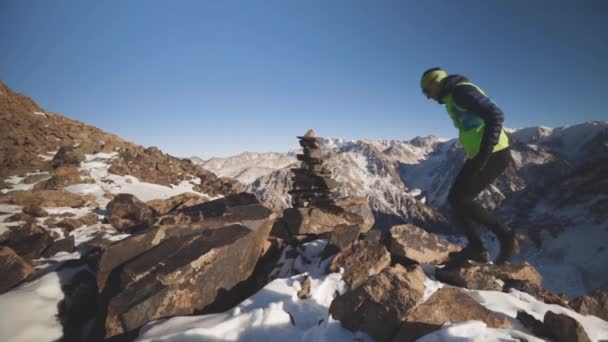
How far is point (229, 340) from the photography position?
3598 mm

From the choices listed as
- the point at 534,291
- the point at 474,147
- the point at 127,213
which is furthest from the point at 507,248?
the point at 127,213

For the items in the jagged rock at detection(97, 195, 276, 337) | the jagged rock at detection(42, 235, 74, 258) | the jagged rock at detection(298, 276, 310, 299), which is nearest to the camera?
the jagged rock at detection(97, 195, 276, 337)

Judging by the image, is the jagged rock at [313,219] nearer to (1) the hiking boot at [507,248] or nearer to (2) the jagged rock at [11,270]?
(1) the hiking boot at [507,248]

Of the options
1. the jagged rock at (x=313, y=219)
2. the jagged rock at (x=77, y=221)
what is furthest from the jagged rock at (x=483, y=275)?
the jagged rock at (x=77, y=221)

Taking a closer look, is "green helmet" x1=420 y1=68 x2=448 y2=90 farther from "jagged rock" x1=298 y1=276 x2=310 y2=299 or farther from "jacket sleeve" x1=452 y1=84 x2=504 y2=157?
"jagged rock" x1=298 y1=276 x2=310 y2=299

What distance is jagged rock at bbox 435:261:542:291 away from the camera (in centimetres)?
521

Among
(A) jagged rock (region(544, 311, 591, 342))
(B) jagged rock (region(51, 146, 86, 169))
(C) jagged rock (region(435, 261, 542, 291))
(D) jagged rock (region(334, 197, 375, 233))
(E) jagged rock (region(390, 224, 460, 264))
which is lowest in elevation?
(A) jagged rock (region(544, 311, 591, 342))

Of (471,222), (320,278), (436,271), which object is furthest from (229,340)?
(471,222)

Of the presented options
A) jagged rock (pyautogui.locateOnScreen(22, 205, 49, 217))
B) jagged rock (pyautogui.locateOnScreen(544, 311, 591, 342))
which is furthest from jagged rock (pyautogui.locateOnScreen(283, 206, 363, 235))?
jagged rock (pyautogui.locateOnScreen(22, 205, 49, 217))

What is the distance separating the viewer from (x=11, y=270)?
21.4 ft

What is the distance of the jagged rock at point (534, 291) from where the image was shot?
5.27 m

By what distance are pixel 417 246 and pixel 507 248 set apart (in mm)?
1767

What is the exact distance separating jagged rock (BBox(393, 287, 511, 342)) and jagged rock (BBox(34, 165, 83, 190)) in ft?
67.7

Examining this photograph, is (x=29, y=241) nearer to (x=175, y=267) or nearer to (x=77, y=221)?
(x=77, y=221)
